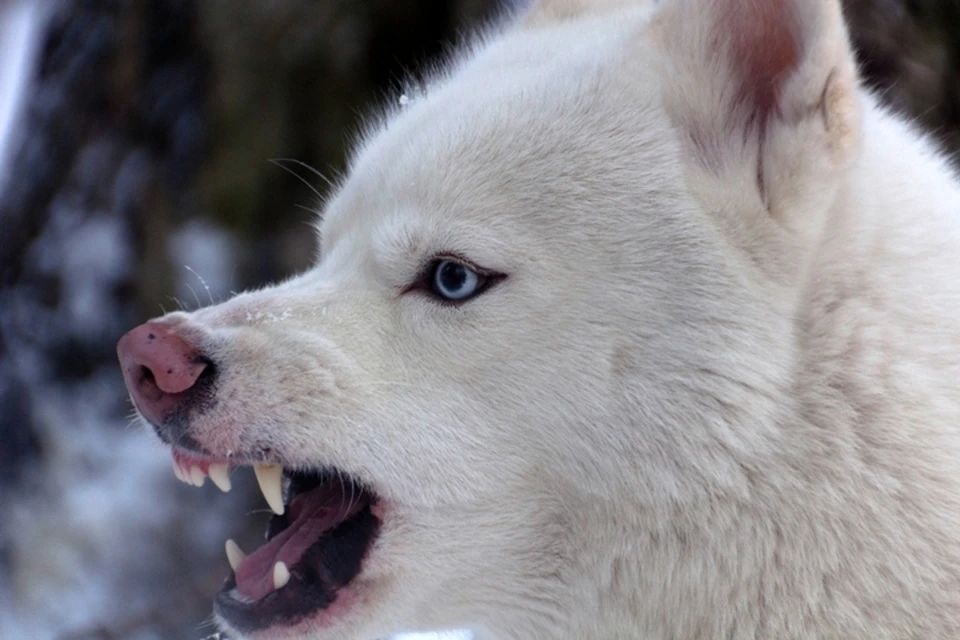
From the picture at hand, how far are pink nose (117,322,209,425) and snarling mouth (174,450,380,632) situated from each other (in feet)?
0.38

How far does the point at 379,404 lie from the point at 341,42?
4.31 metres

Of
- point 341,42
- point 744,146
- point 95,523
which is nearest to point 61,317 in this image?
point 95,523

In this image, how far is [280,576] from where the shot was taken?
6.79 feet

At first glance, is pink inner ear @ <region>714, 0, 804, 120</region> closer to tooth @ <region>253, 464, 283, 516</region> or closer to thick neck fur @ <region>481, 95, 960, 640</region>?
thick neck fur @ <region>481, 95, 960, 640</region>

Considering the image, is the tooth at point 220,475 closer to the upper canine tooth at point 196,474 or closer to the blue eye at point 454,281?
the upper canine tooth at point 196,474

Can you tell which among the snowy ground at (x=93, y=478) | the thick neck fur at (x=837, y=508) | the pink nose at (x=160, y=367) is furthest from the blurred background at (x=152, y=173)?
the thick neck fur at (x=837, y=508)

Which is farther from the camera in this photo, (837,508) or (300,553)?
(300,553)

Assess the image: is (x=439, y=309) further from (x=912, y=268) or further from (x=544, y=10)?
(x=544, y=10)

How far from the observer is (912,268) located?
200cm

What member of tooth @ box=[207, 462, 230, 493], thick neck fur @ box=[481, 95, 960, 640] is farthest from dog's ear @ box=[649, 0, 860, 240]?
tooth @ box=[207, 462, 230, 493]

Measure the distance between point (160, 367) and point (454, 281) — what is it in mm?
565

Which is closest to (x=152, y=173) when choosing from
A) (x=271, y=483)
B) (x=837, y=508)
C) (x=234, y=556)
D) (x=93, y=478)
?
(x=93, y=478)

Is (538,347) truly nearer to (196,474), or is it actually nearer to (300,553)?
(300,553)

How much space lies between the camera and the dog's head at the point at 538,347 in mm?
1922
